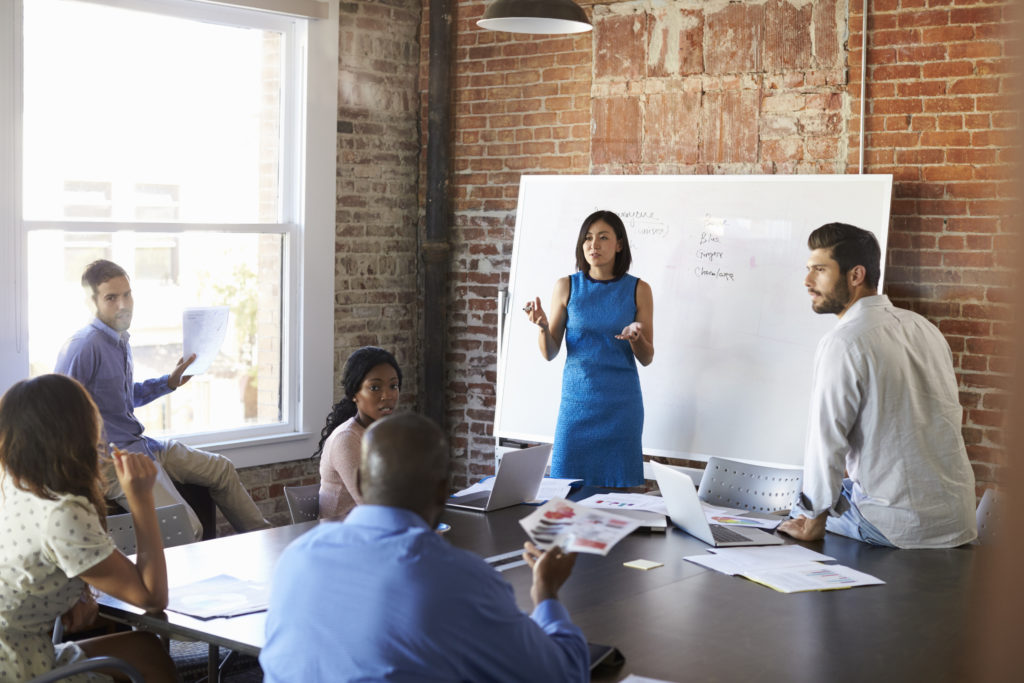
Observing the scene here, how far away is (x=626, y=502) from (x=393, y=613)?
2368 millimetres

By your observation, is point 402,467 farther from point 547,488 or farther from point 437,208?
point 437,208

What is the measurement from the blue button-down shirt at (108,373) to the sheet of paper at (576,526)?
2.58m

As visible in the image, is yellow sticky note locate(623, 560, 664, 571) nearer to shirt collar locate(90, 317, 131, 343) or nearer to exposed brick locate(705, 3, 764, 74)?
shirt collar locate(90, 317, 131, 343)

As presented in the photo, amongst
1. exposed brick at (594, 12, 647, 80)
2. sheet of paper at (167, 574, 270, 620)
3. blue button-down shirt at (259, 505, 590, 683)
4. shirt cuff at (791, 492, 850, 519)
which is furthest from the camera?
exposed brick at (594, 12, 647, 80)

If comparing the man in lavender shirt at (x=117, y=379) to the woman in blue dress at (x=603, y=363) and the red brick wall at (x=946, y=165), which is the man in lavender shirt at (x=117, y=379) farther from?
the red brick wall at (x=946, y=165)

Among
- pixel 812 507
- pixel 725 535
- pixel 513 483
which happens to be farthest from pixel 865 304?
pixel 513 483

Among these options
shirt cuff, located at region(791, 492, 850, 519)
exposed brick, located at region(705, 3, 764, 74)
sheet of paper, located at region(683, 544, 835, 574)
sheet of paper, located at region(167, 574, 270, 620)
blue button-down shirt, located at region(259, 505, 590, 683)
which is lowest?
sheet of paper, located at region(167, 574, 270, 620)

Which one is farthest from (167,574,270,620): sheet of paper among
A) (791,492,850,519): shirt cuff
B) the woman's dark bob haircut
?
the woman's dark bob haircut

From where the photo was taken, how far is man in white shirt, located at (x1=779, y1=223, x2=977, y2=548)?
136 inches

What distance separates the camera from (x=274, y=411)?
659cm

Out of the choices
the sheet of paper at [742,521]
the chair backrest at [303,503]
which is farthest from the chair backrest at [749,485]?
the chair backrest at [303,503]

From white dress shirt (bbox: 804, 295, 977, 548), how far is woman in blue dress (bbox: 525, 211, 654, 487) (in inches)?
63.1

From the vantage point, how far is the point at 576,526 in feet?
10.6

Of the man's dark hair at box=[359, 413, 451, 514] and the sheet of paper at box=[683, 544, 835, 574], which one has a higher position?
the man's dark hair at box=[359, 413, 451, 514]
